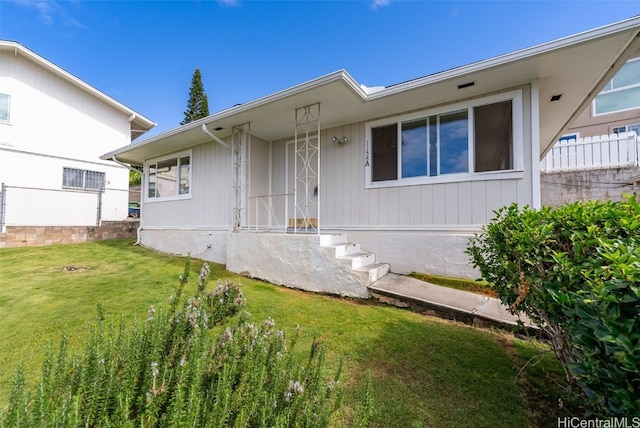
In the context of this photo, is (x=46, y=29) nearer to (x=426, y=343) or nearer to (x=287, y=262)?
(x=287, y=262)

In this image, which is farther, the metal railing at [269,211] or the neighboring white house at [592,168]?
the neighboring white house at [592,168]

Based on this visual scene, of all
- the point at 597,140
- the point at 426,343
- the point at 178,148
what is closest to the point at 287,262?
the point at 426,343

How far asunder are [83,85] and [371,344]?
1674cm

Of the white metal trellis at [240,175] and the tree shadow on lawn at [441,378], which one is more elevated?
the white metal trellis at [240,175]

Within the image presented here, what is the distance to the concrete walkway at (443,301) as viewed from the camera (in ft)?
11.4

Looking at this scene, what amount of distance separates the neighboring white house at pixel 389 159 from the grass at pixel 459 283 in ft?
0.52

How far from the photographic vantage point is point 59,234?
365 inches

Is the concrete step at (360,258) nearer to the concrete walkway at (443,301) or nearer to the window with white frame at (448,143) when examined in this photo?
the concrete walkway at (443,301)

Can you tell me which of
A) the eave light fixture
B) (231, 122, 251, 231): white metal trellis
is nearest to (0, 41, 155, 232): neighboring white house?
(231, 122, 251, 231): white metal trellis

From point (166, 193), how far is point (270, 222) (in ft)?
12.6

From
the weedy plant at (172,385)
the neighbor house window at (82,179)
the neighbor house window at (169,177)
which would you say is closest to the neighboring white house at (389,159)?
the neighbor house window at (169,177)

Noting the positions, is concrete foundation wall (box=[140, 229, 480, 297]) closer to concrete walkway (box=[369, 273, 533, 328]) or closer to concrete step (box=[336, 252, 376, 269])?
concrete step (box=[336, 252, 376, 269])

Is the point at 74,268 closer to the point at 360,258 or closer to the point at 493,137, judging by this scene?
the point at 360,258

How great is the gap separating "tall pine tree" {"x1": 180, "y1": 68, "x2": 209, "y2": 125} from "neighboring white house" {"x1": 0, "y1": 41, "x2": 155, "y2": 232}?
30.1ft
